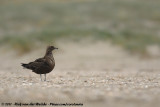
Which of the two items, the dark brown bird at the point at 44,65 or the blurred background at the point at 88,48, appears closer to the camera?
the blurred background at the point at 88,48

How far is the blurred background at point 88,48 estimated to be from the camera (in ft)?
35.6

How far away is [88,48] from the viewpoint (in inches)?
1273

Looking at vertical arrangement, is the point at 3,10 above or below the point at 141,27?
above

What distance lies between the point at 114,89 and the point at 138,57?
69.1 ft

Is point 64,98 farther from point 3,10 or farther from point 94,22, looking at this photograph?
point 3,10

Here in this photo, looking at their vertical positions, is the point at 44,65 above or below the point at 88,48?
below

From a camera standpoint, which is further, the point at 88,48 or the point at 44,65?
the point at 88,48

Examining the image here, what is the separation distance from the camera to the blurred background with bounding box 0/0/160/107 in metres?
10.9

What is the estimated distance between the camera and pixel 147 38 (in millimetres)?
35656

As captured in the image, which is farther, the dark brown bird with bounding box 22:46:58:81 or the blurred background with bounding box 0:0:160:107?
the dark brown bird with bounding box 22:46:58:81

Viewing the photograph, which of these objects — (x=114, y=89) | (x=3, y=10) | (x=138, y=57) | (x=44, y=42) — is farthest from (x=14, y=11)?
(x=114, y=89)

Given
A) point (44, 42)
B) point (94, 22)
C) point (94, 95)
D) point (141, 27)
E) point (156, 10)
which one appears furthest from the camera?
point (156, 10)

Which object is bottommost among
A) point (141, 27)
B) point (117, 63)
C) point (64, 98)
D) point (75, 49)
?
point (64, 98)

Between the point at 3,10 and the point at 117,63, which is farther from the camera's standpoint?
the point at 3,10
